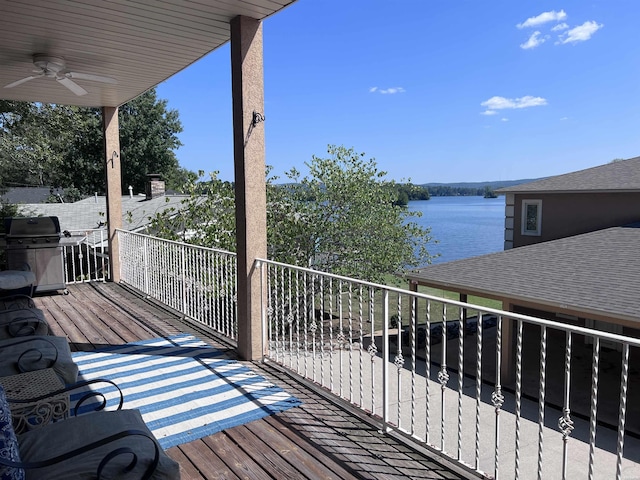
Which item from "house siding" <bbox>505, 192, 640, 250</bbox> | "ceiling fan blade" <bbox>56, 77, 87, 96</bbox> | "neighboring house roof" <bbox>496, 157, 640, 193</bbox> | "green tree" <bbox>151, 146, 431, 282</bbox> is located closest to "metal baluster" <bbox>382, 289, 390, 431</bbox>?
"ceiling fan blade" <bbox>56, 77, 87, 96</bbox>

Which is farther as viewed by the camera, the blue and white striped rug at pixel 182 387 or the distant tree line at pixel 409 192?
the distant tree line at pixel 409 192

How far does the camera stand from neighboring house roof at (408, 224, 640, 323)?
26.4 feet

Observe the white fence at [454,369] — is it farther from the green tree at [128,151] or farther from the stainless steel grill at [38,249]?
the green tree at [128,151]

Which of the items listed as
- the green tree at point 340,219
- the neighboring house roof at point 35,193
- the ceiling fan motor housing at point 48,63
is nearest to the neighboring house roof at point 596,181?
the green tree at point 340,219

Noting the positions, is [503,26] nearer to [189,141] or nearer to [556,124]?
[556,124]

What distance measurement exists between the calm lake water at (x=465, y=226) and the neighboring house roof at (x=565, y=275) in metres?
9.11

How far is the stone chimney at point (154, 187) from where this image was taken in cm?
1700

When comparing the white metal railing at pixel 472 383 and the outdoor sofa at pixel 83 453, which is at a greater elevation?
the outdoor sofa at pixel 83 453

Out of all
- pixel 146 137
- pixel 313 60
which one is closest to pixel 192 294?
pixel 146 137

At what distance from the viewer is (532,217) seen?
1520 cm

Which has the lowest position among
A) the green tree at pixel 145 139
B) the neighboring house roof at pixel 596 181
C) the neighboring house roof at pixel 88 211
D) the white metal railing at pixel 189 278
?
the white metal railing at pixel 189 278

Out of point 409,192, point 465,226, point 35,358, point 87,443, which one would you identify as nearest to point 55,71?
point 35,358

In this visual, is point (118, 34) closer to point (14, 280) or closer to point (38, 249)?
point (14, 280)

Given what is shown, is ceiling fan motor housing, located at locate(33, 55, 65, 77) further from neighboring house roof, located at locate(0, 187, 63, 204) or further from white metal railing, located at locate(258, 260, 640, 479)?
neighboring house roof, located at locate(0, 187, 63, 204)
